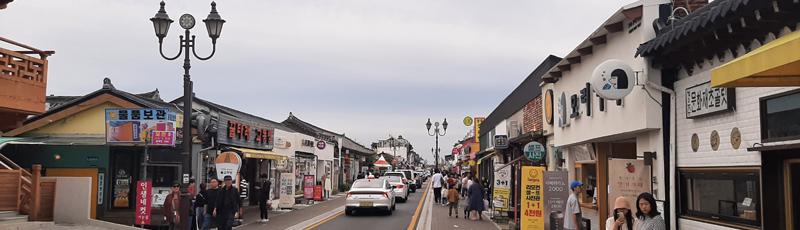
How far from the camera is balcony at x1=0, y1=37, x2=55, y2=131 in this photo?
48.3 ft

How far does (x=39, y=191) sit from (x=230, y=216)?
7.67 meters

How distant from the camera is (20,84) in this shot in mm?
15273

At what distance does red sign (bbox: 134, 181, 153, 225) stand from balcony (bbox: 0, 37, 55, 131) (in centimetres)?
338

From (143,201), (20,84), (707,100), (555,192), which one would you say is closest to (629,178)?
(707,100)

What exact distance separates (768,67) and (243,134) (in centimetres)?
2199

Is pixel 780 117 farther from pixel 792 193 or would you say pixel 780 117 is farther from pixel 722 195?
pixel 722 195

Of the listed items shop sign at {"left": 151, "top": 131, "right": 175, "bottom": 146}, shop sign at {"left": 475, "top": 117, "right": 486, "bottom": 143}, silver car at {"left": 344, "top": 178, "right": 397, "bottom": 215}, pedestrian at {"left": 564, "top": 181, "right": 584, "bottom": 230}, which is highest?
shop sign at {"left": 475, "top": 117, "right": 486, "bottom": 143}

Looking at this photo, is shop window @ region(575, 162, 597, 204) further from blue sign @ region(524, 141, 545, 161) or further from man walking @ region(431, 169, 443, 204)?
man walking @ region(431, 169, 443, 204)

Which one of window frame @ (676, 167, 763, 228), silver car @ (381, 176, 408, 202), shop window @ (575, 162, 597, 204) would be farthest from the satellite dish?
silver car @ (381, 176, 408, 202)

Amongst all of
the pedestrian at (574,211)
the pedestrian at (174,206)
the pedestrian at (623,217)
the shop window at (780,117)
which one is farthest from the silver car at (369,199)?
the shop window at (780,117)

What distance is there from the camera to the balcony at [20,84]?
1471 centimetres

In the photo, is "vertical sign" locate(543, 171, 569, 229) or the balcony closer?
"vertical sign" locate(543, 171, 569, 229)

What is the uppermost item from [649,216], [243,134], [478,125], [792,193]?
[478,125]

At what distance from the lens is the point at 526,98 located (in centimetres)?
2295
